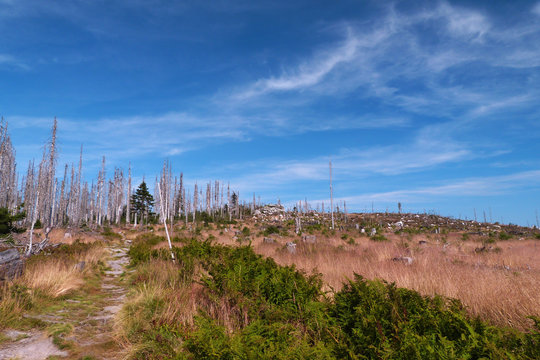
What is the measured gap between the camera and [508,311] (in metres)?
4.76

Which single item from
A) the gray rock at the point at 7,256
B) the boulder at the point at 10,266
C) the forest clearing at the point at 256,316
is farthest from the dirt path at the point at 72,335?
the gray rock at the point at 7,256

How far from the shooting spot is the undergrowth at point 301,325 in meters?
3.06

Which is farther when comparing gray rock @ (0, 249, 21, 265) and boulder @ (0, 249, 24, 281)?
gray rock @ (0, 249, 21, 265)

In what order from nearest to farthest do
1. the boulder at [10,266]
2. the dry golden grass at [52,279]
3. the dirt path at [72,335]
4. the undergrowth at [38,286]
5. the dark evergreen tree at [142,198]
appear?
the dirt path at [72,335]
the undergrowth at [38,286]
the dry golden grass at [52,279]
the boulder at [10,266]
the dark evergreen tree at [142,198]

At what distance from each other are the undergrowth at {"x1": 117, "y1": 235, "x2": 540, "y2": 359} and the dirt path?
42cm

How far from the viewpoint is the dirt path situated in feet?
16.3

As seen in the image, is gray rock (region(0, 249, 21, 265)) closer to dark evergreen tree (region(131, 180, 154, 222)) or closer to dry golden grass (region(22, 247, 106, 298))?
dry golden grass (region(22, 247, 106, 298))

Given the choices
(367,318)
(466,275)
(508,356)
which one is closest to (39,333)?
(367,318)

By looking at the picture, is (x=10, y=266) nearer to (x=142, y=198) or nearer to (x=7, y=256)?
(x=7, y=256)

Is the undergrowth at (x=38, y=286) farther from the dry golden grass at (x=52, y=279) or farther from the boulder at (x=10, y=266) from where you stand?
the boulder at (x=10, y=266)

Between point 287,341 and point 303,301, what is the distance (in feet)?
4.68

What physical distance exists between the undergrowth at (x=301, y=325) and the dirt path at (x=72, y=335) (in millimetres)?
424

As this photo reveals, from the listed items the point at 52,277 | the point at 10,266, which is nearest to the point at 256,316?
the point at 52,277

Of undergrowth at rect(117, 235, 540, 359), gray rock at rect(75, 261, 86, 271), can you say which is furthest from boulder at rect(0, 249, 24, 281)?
undergrowth at rect(117, 235, 540, 359)
